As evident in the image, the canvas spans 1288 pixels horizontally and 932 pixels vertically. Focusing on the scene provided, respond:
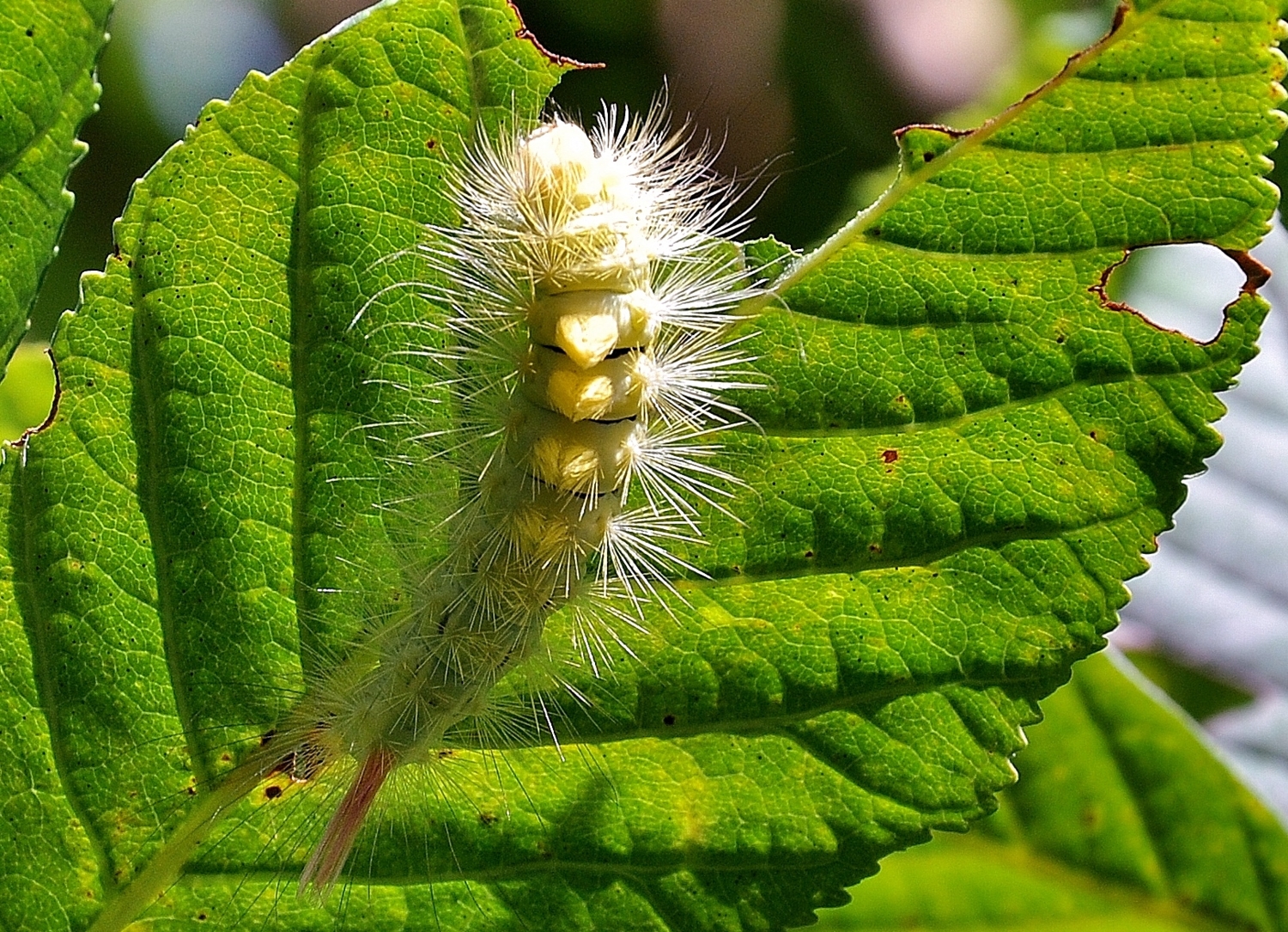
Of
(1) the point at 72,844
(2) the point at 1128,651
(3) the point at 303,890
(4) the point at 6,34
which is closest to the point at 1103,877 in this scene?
(2) the point at 1128,651

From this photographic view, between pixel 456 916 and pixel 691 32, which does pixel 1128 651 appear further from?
pixel 691 32

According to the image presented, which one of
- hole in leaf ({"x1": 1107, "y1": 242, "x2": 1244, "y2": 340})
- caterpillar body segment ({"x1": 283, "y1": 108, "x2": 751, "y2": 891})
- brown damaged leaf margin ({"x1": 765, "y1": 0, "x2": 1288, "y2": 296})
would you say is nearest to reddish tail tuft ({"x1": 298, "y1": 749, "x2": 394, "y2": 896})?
caterpillar body segment ({"x1": 283, "y1": 108, "x2": 751, "y2": 891})

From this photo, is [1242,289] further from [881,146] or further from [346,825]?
[881,146]

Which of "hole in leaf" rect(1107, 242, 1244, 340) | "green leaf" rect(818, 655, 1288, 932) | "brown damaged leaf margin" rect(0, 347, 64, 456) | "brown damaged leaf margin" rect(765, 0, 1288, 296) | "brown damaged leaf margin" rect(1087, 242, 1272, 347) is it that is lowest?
"green leaf" rect(818, 655, 1288, 932)

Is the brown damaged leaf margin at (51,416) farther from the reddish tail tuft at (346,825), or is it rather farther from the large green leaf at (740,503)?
the reddish tail tuft at (346,825)

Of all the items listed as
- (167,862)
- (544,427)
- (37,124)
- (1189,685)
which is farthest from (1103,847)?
(37,124)

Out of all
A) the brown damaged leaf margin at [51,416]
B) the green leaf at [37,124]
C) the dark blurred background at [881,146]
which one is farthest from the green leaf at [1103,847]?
the green leaf at [37,124]

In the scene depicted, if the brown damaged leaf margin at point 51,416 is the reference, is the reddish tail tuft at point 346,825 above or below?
below

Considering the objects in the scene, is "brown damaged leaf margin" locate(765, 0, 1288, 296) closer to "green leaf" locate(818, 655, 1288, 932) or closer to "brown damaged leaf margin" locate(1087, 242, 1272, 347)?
"brown damaged leaf margin" locate(1087, 242, 1272, 347)

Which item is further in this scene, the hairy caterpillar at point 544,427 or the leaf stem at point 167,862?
the hairy caterpillar at point 544,427
